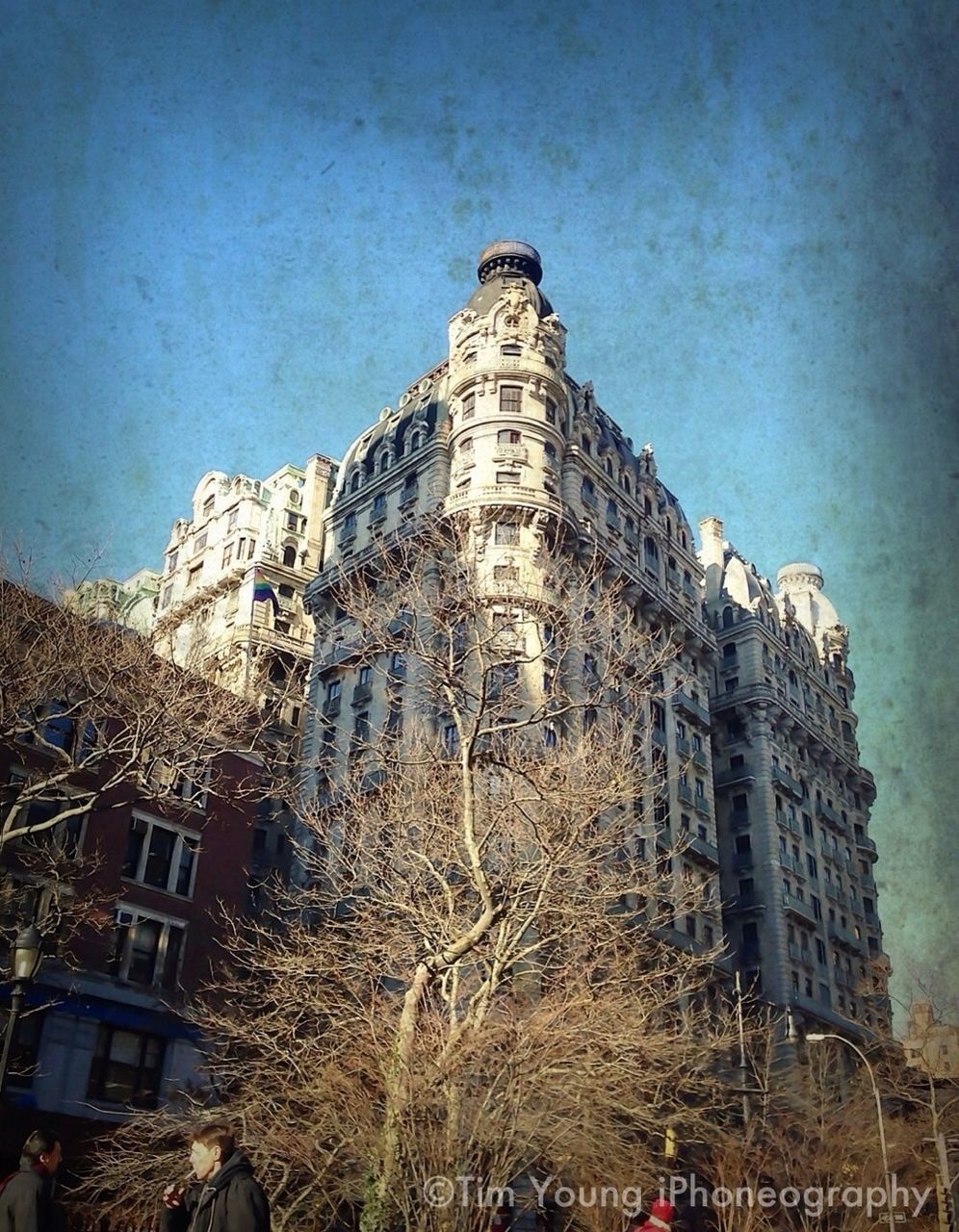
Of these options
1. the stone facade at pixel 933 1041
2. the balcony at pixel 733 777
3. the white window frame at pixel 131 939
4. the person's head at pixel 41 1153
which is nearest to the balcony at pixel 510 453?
the balcony at pixel 733 777

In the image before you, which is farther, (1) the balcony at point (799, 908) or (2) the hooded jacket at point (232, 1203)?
(1) the balcony at point (799, 908)

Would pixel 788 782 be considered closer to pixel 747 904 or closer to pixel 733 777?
pixel 733 777

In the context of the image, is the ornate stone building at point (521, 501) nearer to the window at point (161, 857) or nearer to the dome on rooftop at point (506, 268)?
the dome on rooftop at point (506, 268)

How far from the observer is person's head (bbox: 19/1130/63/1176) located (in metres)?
9.47

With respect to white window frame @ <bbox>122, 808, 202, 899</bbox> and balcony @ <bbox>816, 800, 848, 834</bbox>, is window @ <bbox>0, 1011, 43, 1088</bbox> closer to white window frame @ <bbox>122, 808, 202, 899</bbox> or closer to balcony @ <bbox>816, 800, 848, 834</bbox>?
white window frame @ <bbox>122, 808, 202, 899</bbox>

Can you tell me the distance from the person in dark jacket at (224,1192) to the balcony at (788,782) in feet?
203

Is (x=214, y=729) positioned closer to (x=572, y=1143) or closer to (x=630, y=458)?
(x=572, y=1143)

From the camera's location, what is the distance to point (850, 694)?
84.1 metres

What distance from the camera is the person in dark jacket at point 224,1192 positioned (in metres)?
7.29

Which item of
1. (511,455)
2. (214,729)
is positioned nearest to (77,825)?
(214,729)

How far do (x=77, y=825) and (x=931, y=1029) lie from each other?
94.7 feet

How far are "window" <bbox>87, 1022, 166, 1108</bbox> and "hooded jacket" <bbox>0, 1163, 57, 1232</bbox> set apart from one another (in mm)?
24353

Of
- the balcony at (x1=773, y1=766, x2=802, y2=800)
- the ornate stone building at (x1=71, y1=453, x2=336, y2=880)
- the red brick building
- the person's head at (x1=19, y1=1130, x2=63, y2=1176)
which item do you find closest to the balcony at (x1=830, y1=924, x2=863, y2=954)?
the balcony at (x1=773, y1=766, x2=802, y2=800)

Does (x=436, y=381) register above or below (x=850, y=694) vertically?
above
